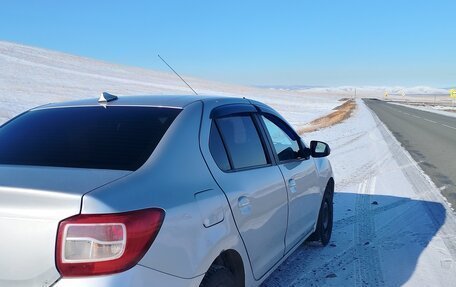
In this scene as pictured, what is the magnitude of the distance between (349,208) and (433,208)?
3.98 feet

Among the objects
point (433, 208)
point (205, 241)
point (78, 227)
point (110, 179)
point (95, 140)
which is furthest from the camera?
point (433, 208)

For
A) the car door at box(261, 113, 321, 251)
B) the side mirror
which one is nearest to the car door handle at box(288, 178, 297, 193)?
the car door at box(261, 113, 321, 251)

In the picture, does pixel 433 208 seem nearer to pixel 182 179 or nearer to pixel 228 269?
pixel 228 269

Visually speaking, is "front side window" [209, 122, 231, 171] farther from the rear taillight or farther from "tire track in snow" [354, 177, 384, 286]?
"tire track in snow" [354, 177, 384, 286]

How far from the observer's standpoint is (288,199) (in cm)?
381

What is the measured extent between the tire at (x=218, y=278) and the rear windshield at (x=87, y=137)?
72 centimetres

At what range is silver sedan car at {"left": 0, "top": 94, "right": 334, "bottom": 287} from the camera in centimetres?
205

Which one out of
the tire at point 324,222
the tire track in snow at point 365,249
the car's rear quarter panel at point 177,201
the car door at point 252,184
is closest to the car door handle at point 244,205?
the car door at point 252,184

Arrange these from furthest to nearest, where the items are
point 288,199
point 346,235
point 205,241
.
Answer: point 346,235 < point 288,199 < point 205,241

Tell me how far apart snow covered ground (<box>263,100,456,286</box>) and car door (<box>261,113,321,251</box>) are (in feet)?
1.35

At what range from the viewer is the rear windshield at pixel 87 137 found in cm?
260

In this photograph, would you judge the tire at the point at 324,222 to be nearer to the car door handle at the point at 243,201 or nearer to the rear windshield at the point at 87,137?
the car door handle at the point at 243,201

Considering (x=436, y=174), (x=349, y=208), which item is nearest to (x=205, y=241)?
(x=349, y=208)

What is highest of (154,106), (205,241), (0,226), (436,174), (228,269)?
(154,106)
